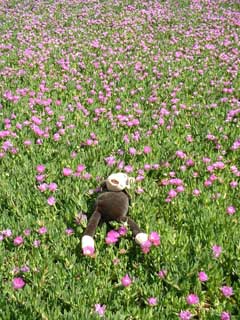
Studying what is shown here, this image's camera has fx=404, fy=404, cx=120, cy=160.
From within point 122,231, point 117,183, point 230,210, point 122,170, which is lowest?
point 122,170

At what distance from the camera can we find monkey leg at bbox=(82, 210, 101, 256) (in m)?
2.99

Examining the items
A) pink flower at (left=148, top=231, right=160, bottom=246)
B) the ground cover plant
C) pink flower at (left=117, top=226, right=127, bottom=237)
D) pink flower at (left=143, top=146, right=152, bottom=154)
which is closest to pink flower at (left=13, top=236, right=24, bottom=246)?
the ground cover plant

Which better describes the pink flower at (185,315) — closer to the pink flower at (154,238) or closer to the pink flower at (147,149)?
the pink flower at (154,238)

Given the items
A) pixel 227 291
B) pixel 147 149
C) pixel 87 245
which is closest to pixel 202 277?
pixel 227 291

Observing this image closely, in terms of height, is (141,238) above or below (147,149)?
above

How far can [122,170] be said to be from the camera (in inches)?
165

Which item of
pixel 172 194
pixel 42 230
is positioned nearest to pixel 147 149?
pixel 172 194

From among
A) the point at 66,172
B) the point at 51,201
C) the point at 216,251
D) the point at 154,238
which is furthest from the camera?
the point at 66,172

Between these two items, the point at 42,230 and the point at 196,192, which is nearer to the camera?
the point at 42,230

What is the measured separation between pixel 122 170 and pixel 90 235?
1.19 m

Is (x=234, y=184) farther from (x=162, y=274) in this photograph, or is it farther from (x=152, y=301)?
(x=152, y=301)

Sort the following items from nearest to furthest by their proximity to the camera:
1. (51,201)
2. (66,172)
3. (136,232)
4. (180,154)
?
(136,232) → (51,201) → (66,172) → (180,154)

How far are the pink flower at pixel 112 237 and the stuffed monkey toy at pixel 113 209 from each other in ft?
0.38

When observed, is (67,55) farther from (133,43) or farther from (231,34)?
(231,34)
